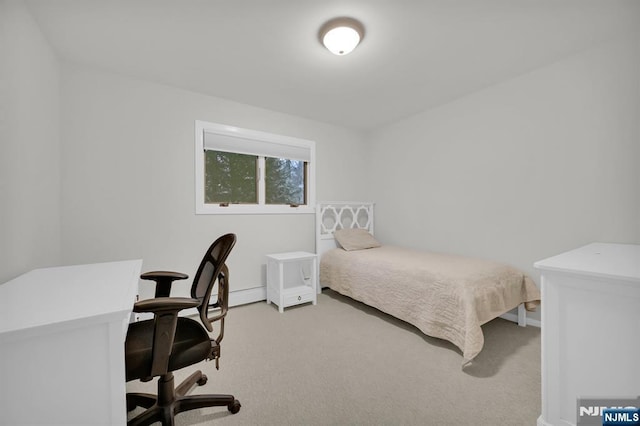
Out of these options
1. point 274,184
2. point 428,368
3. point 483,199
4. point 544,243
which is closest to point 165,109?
point 274,184

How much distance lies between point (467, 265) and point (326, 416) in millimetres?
1775

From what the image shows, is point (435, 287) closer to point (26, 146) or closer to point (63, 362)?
point (63, 362)

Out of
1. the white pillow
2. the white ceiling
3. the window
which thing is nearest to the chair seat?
the window

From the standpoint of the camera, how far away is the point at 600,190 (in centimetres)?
205

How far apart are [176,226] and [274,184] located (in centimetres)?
126

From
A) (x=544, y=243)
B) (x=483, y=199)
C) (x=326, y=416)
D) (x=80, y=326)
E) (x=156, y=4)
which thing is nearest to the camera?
(x=80, y=326)

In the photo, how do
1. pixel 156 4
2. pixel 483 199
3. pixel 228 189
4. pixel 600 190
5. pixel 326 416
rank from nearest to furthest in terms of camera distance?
1. pixel 326 416
2. pixel 156 4
3. pixel 600 190
4. pixel 483 199
5. pixel 228 189

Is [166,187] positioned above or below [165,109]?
below

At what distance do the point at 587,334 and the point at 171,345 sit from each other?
182 centimetres

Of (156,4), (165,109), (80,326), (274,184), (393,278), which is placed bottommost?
(393,278)

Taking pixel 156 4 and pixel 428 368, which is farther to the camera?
pixel 428 368

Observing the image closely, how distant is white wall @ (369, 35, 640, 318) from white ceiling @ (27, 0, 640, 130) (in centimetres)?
24

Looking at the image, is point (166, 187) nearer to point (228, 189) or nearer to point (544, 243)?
point (228, 189)

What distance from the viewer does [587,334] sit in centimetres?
111
